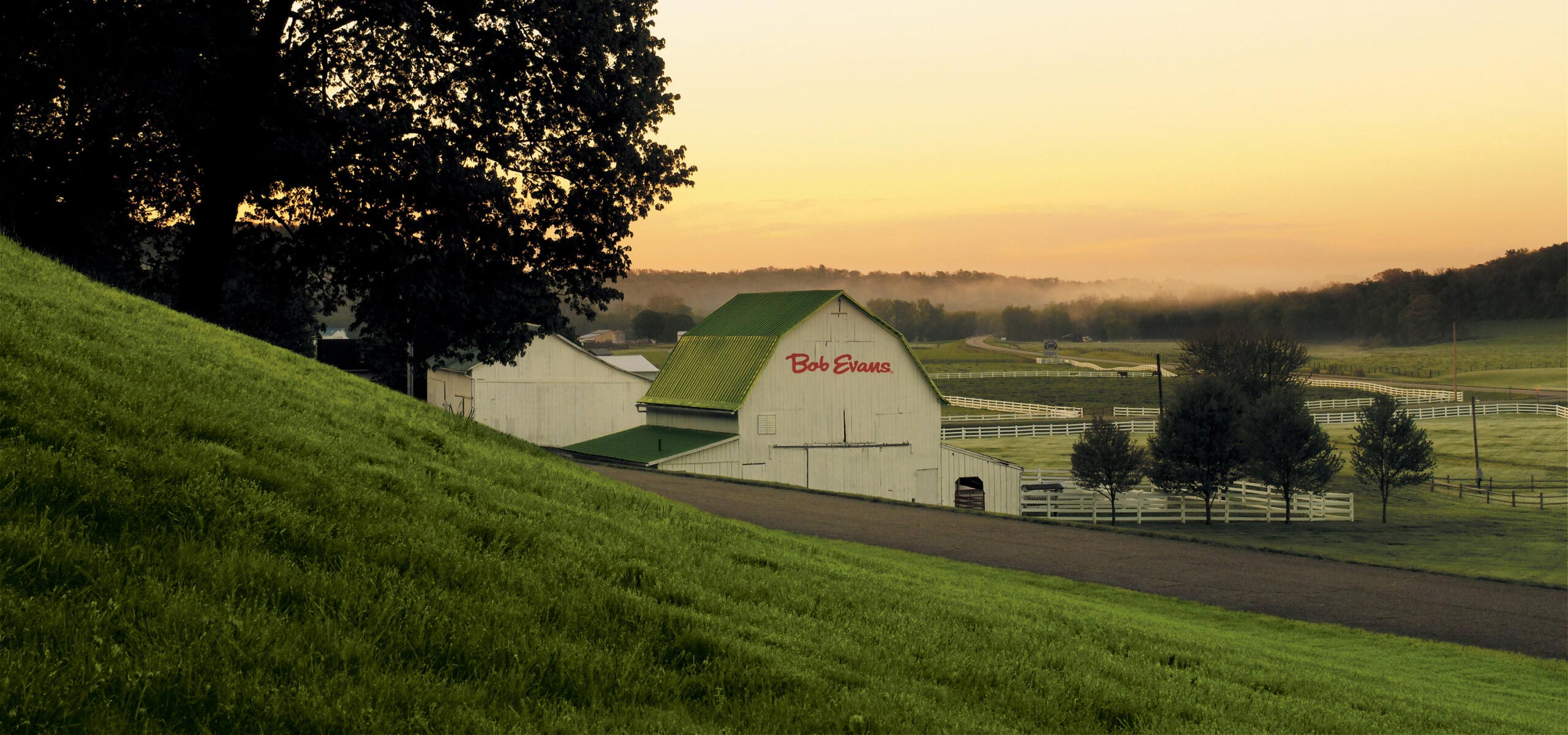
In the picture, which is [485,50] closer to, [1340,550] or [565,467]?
[565,467]

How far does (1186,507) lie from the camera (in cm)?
4738

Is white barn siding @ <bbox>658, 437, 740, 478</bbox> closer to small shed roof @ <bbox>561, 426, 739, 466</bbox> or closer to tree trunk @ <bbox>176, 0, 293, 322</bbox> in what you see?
small shed roof @ <bbox>561, 426, 739, 466</bbox>

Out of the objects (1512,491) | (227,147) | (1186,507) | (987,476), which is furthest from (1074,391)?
(227,147)

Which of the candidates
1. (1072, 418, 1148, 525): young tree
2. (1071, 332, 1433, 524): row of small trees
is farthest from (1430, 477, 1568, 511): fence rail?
(1072, 418, 1148, 525): young tree

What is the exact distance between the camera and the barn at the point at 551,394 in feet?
176

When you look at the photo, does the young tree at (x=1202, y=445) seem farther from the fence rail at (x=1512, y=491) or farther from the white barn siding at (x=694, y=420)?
the white barn siding at (x=694, y=420)

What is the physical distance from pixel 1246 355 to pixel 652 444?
197ft

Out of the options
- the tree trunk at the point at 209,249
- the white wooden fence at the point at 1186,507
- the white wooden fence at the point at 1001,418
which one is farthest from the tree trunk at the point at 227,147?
the white wooden fence at the point at 1001,418

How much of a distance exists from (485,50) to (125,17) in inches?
251

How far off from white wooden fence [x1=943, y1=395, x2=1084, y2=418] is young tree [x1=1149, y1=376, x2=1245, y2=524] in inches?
1453

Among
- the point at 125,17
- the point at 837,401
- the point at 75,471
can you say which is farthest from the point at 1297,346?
the point at 75,471

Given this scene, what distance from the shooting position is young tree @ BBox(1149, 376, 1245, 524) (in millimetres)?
47781

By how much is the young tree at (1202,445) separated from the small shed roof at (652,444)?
68.3 feet

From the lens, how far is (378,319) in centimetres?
2320
